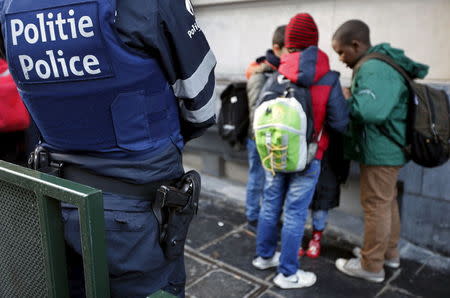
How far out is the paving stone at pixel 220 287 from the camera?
3.31 metres

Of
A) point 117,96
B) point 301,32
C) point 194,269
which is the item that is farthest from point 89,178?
point 194,269

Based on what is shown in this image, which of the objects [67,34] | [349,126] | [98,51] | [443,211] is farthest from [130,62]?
[443,211]

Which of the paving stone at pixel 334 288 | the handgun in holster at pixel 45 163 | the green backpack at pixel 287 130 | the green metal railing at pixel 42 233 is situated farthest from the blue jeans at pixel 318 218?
the green metal railing at pixel 42 233

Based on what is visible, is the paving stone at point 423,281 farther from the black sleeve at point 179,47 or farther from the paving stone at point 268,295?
the black sleeve at point 179,47

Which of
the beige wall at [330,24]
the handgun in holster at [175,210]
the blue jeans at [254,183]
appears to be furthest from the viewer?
the blue jeans at [254,183]

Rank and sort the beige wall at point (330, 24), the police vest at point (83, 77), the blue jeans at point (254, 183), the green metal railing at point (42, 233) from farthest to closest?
the blue jeans at point (254, 183)
the beige wall at point (330, 24)
the police vest at point (83, 77)
the green metal railing at point (42, 233)

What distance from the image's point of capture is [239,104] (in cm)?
410

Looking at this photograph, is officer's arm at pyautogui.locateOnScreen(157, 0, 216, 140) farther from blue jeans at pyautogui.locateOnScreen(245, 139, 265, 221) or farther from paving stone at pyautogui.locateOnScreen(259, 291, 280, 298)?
blue jeans at pyautogui.locateOnScreen(245, 139, 265, 221)

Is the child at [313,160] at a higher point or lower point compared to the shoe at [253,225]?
higher

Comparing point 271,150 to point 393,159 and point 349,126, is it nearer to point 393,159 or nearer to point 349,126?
point 349,126

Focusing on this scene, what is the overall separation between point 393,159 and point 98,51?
2.36 m

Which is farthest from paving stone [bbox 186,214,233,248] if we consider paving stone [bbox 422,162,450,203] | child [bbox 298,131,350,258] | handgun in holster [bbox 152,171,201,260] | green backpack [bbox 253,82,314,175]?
handgun in holster [bbox 152,171,201,260]

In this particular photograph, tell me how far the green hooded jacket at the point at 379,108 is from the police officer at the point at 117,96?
1.46 m

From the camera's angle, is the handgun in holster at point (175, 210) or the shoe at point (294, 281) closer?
the handgun in holster at point (175, 210)
